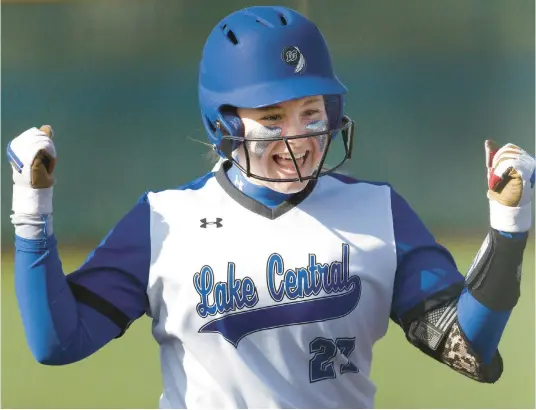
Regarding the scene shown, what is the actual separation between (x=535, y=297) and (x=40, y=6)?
3.32m

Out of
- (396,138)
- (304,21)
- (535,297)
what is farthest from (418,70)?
(304,21)

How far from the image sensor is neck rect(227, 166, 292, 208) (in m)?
2.90

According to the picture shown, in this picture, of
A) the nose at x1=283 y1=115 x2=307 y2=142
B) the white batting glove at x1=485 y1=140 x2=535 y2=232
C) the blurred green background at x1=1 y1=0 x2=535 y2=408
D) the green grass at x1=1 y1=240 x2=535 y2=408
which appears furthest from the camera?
the blurred green background at x1=1 y1=0 x2=535 y2=408

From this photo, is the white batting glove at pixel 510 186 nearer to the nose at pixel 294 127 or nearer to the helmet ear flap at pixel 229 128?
the nose at pixel 294 127

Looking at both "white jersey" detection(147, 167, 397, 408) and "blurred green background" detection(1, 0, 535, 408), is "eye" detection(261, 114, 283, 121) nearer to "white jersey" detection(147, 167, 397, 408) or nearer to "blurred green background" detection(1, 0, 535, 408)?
"white jersey" detection(147, 167, 397, 408)

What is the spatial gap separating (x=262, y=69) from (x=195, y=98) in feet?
10.9

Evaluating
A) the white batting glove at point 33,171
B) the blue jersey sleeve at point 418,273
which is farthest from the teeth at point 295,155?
the white batting glove at point 33,171

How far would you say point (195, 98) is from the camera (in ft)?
20.0

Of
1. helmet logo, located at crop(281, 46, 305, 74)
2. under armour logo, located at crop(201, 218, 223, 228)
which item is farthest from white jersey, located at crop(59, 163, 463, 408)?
helmet logo, located at crop(281, 46, 305, 74)

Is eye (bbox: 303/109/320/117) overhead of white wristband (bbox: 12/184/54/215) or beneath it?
overhead

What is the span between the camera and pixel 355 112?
6105 millimetres

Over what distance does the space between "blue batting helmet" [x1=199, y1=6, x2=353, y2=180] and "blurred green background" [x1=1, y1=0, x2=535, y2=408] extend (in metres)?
2.87

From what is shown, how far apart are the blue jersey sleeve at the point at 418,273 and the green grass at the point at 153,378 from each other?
2.42 meters

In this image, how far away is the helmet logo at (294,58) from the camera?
2801 millimetres
